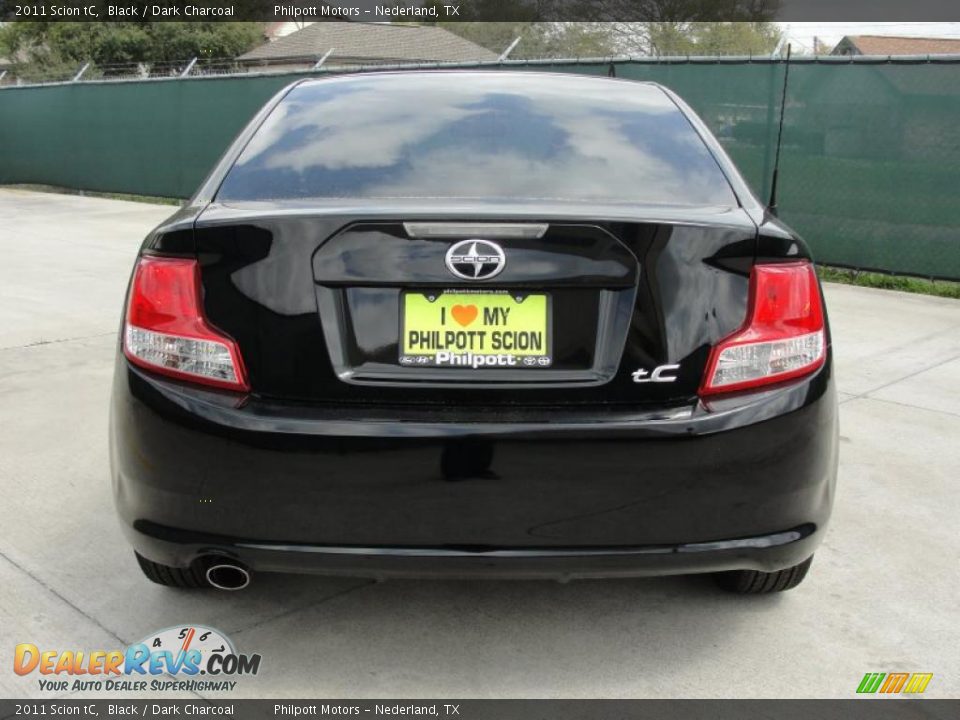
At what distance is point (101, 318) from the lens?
7.29 meters

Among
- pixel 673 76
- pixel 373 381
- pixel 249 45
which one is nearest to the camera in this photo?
pixel 373 381

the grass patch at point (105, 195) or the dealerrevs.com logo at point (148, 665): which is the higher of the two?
the dealerrevs.com logo at point (148, 665)

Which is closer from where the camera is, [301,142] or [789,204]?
[301,142]

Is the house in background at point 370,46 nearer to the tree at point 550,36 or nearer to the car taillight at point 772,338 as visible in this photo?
the tree at point 550,36

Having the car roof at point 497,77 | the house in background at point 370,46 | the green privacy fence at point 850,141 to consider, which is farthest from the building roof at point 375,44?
the car roof at point 497,77

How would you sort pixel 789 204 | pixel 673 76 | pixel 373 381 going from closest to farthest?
pixel 373 381 < pixel 789 204 < pixel 673 76

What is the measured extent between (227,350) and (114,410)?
0.44 metres

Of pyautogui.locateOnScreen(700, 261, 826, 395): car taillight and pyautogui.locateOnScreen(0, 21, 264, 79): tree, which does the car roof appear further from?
pyautogui.locateOnScreen(0, 21, 264, 79): tree

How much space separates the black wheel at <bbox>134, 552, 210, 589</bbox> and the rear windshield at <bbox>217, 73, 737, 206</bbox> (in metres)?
1.04

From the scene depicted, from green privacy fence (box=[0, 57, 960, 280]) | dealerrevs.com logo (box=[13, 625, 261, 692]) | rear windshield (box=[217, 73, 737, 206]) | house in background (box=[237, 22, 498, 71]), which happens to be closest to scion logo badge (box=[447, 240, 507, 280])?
rear windshield (box=[217, 73, 737, 206])

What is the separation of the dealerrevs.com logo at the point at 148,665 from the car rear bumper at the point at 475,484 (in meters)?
0.40

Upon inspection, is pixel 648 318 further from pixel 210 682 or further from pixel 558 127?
pixel 210 682

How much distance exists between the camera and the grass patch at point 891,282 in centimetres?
855

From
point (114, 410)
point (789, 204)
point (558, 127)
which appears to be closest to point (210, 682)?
point (114, 410)
